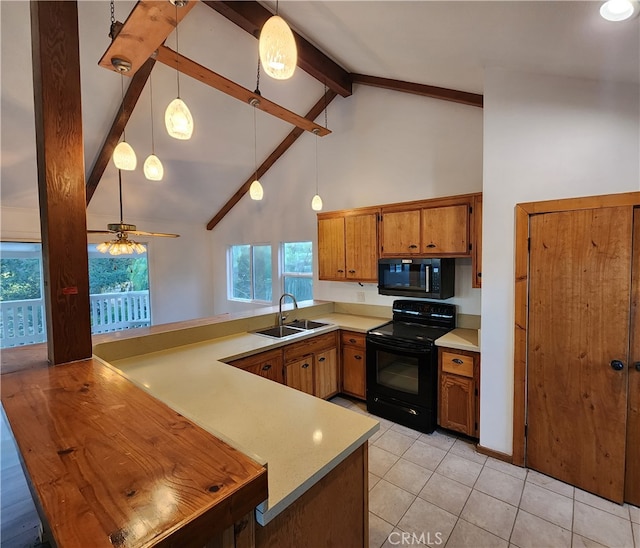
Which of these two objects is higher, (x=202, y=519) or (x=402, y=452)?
(x=202, y=519)

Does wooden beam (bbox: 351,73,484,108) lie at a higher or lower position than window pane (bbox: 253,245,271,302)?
higher

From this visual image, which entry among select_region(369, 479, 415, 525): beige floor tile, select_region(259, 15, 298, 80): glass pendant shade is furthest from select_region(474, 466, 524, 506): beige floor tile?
select_region(259, 15, 298, 80): glass pendant shade

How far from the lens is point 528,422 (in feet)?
7.86

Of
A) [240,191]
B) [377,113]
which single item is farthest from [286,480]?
[240,191]

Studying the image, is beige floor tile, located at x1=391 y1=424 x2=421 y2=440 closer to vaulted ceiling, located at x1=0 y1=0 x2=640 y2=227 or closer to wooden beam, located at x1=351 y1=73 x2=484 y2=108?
vaulted ceiling, located at x1=0 y1=0 x2=640 y2=227

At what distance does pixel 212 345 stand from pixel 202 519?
2.18 m

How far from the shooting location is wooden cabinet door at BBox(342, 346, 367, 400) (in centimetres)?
342

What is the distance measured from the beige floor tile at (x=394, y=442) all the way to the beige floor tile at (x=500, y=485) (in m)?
0.59

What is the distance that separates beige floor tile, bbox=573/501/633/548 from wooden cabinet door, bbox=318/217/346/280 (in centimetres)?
272

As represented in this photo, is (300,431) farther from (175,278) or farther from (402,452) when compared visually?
(175,278)

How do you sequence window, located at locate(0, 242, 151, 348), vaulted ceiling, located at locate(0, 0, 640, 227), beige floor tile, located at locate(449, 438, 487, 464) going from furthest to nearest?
1. window, located at locate(0, 242, 151, 348)
2. beige floor tile, located at locate(449, 438, 487, 464)
3. vaulted ceiling, located at locate(0, 0, 640, 227)

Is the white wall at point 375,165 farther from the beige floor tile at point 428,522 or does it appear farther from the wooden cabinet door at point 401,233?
the beige floor tile at point 428,522

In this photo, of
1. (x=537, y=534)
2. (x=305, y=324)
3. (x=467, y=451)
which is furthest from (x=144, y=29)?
(x=467, y=451)

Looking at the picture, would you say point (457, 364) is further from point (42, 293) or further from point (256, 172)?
point (42, 293)
